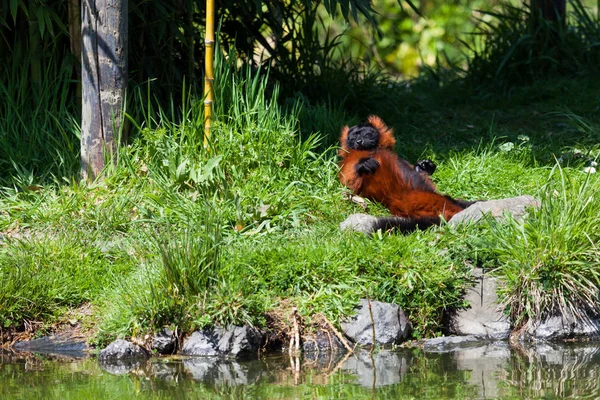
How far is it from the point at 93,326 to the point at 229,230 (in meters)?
1.19

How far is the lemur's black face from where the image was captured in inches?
266

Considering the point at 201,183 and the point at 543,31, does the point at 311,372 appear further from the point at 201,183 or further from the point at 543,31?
the point at 543,31

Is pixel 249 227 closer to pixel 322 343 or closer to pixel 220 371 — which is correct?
pixel 322 343

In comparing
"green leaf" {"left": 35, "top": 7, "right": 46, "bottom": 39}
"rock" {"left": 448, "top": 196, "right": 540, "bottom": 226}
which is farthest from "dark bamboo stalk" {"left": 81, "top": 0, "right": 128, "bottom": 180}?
"rock" {"left": 448, "top": 196, "right": 540, "bottom": 226}

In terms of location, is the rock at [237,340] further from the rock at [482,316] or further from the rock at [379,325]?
the rock at [482,316]

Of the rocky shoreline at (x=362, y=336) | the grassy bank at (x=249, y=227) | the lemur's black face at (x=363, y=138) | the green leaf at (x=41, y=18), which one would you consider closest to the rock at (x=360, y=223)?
the grassy bank at (x=249, y=227)

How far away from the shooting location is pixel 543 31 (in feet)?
31.0

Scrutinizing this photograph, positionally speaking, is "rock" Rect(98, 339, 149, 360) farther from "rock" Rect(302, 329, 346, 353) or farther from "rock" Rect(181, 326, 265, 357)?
"rock" Rect(302, 329, 346, 353)

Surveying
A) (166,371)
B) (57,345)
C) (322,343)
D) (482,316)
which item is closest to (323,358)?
(322,343)

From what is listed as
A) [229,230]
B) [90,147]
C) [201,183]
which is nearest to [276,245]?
[229,230]

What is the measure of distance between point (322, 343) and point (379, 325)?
13.5 inches

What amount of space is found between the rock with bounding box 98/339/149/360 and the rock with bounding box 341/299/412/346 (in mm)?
1167

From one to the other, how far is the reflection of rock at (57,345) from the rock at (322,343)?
4.24 feet

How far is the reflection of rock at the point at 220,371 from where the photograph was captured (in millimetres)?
4473
